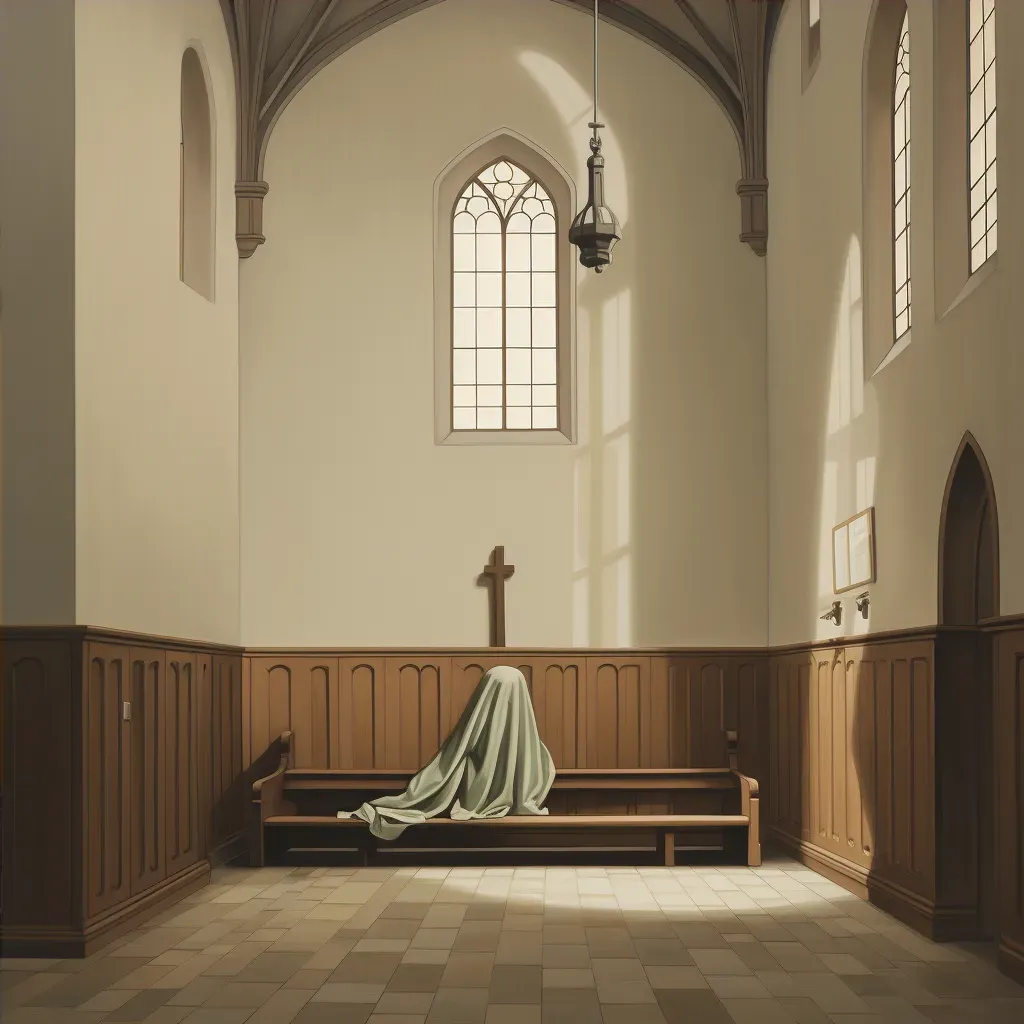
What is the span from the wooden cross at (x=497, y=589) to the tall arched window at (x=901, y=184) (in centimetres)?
379

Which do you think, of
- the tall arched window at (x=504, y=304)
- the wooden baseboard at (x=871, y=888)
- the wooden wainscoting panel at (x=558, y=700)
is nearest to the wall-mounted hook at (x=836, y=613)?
the wooden baseboard at (x=871, y=888)

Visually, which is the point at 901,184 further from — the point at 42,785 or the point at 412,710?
the point at 42,785

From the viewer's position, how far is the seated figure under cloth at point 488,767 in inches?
378

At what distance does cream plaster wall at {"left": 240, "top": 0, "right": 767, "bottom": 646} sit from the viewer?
10703 mm

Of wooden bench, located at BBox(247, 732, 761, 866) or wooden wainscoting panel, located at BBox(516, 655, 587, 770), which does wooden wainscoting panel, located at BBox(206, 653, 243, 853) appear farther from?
wooden wainscoting panel, located at BBox(516, 655, 587, 770)

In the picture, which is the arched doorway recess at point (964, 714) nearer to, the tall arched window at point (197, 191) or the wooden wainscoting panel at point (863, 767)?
the wooden wainscoting panel at point (863, 767)

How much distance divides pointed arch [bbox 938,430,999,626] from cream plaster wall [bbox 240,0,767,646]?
3.87 metres

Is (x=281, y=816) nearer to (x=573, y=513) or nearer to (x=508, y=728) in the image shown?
(x=508, y=728)

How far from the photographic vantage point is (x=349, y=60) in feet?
36.6

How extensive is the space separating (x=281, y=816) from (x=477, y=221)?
202 inches

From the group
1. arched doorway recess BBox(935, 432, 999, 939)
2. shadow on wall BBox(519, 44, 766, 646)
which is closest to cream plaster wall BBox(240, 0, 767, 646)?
shadow on wall BBox(519, 44, 766, 646)

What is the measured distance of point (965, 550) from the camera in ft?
22.2

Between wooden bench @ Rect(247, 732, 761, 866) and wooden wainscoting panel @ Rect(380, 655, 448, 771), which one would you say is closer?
wooden bench @ Rect(247, 732, 761, 866)

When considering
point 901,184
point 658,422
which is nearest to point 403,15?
point 658,422
